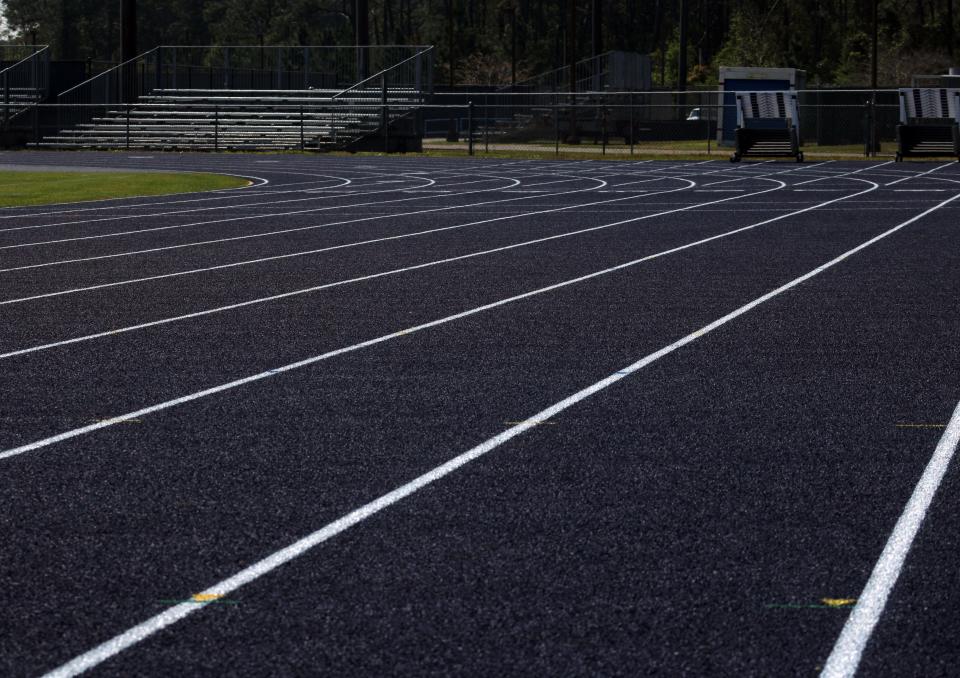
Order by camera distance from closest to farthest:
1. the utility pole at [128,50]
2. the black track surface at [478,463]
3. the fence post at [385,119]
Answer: the black track surface at [478,463] → the fence post at [385,119] → the utility pole at [128,50]

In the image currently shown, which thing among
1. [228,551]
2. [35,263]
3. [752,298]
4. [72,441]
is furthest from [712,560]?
[35,263]

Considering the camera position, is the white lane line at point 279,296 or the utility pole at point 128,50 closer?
the white lane line at point 279,296

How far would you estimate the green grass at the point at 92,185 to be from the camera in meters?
25.0

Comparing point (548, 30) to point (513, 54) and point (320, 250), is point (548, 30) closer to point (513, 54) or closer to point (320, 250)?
point (513, 54)

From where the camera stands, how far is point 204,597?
486 centimetres

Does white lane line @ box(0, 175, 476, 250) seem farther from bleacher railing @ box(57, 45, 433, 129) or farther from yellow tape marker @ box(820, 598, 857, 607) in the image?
bleacher railing @ box(57, 45, 433, 129)

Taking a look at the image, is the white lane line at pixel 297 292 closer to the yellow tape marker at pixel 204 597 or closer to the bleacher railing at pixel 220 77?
the yellow tape marker at pixel 204 597

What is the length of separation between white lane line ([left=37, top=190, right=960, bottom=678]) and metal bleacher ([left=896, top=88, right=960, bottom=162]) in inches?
1185

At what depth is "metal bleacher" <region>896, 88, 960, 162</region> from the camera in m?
38.1

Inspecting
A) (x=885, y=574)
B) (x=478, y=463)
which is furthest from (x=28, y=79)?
(x=885, y=574)

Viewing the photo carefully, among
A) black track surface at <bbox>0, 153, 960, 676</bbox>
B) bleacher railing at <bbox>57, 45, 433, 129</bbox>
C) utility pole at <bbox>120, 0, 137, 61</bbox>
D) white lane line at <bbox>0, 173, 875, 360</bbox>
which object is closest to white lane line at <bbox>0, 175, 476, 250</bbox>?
black track surface at <bbox>0, 153, 960, 676</bbox>

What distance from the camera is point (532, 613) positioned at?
15.4 feet

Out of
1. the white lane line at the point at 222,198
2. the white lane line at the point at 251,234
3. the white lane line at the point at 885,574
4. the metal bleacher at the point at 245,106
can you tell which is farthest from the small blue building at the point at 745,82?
the white lane line at the point at 885,574

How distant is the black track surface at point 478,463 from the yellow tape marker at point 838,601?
71mm
